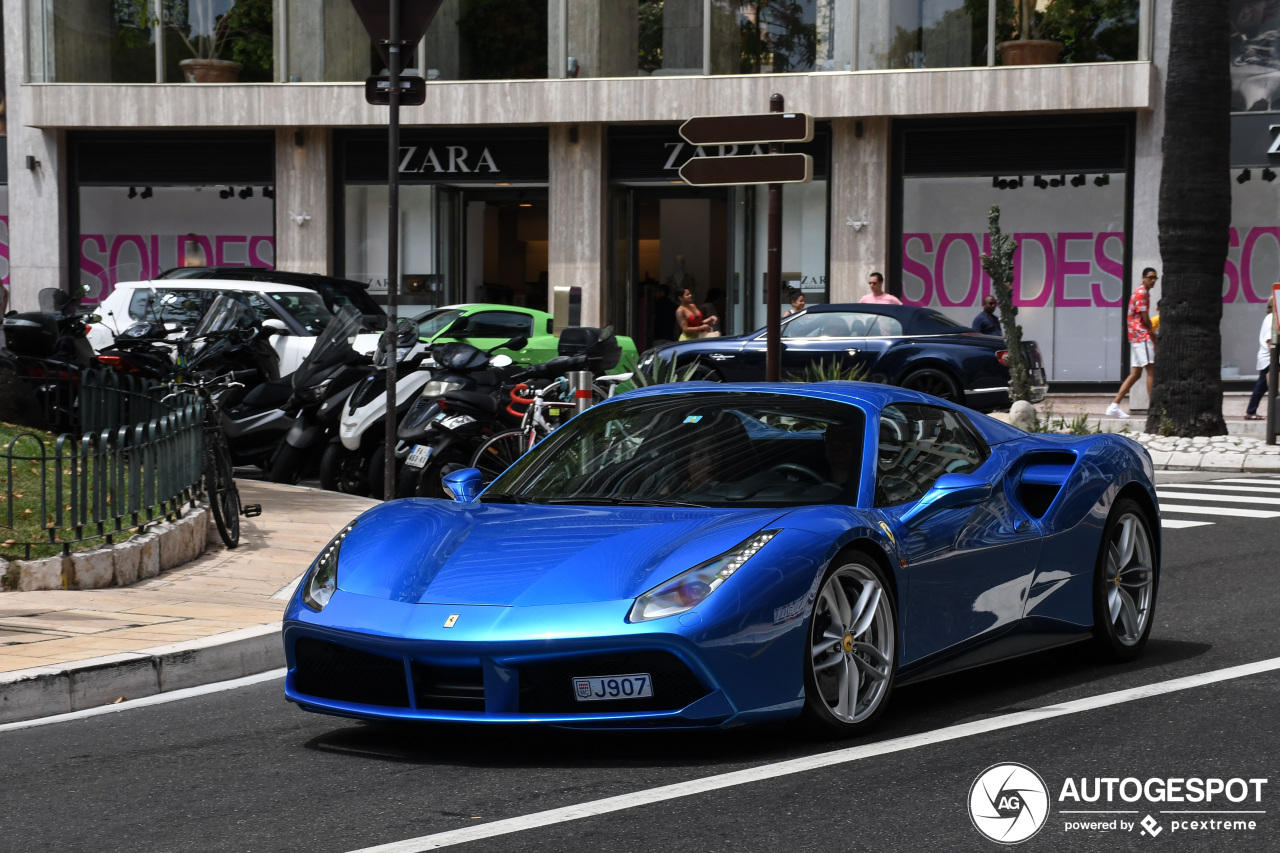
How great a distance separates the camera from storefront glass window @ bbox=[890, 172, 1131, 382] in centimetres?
2664

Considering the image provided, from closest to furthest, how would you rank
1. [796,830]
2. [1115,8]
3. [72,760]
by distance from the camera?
[796,830]
[72,760]
[1115,8]

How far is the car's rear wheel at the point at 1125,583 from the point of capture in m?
6.94

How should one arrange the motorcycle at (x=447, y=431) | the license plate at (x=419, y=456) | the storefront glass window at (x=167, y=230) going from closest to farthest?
the license plate at (x=419, y=456) < the motorcycle at (x=447, y=431) < the storefront glass window at (x=167, y=230)

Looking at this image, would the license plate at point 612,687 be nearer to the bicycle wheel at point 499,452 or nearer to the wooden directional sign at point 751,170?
the bicycle wheel at point 499,452

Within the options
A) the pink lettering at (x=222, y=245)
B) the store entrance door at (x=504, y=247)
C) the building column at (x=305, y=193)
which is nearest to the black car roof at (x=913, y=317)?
the store entrance door at (x=504, y=247)

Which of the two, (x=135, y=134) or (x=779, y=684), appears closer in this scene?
(x=779, y=684)

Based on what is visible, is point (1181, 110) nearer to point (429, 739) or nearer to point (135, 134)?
point (429, 739)

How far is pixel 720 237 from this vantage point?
2931cm

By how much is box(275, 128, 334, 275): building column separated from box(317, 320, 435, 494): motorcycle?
1660cm

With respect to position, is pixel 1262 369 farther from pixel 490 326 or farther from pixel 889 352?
pixel 490 326

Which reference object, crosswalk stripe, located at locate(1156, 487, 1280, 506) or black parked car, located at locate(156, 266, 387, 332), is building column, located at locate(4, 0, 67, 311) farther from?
crosswalk stripe, located at locate(1156, 487, 1280, 506)

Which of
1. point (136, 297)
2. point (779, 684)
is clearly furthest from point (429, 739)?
point (136, 297)

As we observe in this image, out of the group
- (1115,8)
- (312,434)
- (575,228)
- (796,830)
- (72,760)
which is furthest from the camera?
(575,228)

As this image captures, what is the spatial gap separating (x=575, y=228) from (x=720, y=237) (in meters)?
2.51
